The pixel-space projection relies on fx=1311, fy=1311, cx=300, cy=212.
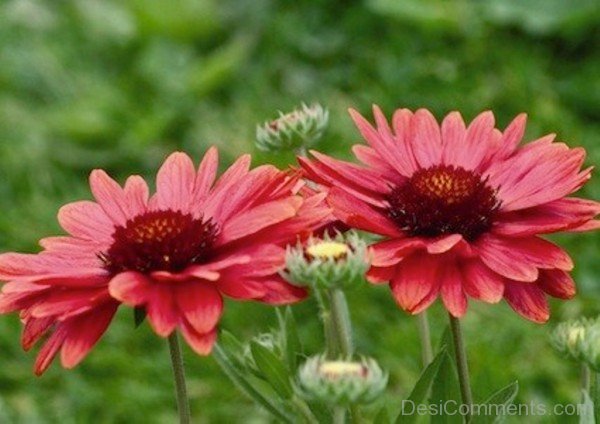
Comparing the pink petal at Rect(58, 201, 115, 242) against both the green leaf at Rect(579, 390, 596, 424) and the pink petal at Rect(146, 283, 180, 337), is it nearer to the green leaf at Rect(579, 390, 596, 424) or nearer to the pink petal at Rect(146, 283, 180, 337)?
the pink petal at Rect(146, 283, 180, 337)

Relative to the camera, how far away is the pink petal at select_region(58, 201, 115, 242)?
706 millimetres

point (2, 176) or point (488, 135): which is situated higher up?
point (2, 176)

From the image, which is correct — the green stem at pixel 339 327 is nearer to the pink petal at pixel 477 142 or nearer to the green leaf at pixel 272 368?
the green leaf at pixel 272 368

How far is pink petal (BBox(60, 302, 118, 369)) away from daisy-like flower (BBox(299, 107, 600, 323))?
0.12 meters

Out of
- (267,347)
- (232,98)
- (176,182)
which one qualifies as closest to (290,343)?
(267,347)

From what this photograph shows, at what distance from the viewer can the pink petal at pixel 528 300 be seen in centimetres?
63

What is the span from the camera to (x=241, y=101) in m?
2.05

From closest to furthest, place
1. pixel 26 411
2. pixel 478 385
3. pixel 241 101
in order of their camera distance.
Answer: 1. pixel 478 385
2. pixel 26 411
3. pixel 241 101

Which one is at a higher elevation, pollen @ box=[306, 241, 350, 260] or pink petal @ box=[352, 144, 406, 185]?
pink petal @ box=[352, 144, 406, 185]

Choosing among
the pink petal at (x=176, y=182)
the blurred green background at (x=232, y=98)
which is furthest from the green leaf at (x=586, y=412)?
the blurred green background at (x=232, y=98)

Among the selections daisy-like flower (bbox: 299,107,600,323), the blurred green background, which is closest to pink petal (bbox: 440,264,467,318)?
daisy-like flower (bbox: 299,107,600,323)

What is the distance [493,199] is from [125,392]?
0.86m

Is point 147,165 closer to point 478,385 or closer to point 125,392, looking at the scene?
point 125,392

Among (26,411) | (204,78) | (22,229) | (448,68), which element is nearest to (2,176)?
(22,229)
